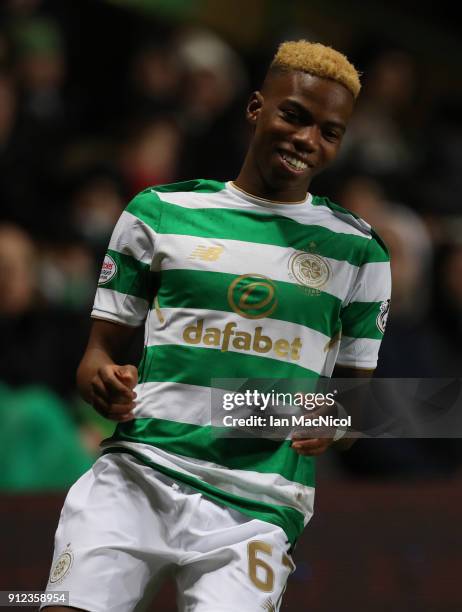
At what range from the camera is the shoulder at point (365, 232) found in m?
2.23

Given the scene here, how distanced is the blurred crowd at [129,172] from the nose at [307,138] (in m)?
2.04

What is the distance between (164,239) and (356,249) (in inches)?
14.9

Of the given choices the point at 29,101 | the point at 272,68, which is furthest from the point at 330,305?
the point at 29,101

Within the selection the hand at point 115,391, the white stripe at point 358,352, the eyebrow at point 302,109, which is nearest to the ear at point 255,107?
the eyebrow at point 302,109

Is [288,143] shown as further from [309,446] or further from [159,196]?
[309,446]

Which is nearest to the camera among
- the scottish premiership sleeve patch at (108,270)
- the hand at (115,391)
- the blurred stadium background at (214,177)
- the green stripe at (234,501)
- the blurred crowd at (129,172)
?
the hand at (115,391)

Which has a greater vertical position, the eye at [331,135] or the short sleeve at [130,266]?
the eye at [331,135]

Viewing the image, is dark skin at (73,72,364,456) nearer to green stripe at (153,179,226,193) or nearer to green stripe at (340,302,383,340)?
green stripe at (153,179,226,193)

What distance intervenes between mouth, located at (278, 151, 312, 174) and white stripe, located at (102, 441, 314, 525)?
1.89ft

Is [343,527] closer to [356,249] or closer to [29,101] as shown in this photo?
[356,249]

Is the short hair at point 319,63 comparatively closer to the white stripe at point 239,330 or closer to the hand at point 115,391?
the white stripe at point 239,330

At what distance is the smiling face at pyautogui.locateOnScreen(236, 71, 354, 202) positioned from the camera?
2.13 meters

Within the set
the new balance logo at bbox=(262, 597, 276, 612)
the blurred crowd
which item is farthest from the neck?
the blurred crowd

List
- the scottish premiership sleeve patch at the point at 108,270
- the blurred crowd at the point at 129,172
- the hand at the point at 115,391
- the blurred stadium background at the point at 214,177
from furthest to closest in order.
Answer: the blurred crowd at the point at 129,172, the blurred stadium background at the point at 214,177, the scottish premiership sleeve patch at the point at 108,270, the hand at the point at 115,391
